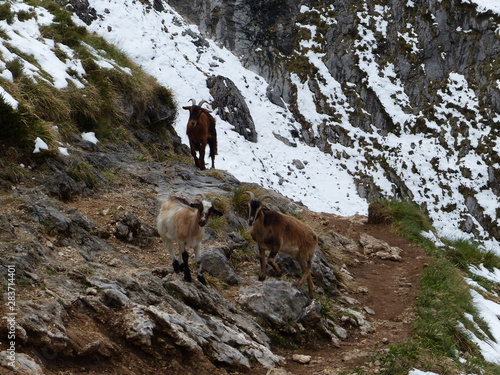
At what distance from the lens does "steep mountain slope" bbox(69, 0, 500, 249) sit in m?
32.3

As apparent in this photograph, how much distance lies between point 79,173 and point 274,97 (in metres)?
32.6

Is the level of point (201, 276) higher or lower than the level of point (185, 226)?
lower

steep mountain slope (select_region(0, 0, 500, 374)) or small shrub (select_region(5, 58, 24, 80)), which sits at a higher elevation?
small shrub (select_region(5, 58, 24, 80))

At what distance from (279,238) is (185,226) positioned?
207 cm

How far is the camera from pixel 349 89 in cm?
4450

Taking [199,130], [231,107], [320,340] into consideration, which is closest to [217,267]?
[320,340]

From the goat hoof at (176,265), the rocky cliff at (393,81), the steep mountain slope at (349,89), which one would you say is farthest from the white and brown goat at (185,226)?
the rocky cliff at (393,81)

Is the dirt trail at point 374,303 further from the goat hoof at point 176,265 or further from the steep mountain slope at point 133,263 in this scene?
the goat hoof at point 176,265

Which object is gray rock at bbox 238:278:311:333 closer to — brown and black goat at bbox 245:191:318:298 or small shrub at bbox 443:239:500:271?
brown and black goat at bbox 245:191:318:298

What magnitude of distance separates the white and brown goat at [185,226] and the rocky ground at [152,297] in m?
0.33

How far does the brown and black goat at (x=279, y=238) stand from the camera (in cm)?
832

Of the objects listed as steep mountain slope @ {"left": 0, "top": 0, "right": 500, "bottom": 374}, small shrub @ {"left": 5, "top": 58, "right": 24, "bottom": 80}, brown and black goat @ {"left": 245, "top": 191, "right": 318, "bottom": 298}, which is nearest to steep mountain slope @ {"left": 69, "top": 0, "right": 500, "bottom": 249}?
steep mountain slope @ {"left": 0, "top": 0, "right": 500, "bottom": 374}

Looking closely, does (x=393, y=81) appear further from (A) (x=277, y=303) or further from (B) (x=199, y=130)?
(A) (x=277, y=303)

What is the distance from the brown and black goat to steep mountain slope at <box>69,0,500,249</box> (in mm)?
17602
